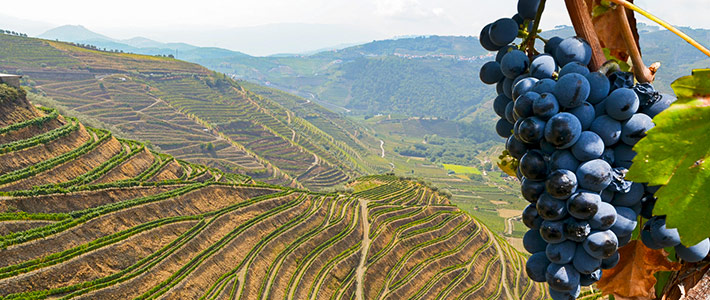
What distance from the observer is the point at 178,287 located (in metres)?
23.2

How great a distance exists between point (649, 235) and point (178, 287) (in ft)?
82.7

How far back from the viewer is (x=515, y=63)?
1975 mm

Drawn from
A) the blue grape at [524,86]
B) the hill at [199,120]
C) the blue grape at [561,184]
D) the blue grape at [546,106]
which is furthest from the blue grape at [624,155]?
the hill at [199,120]

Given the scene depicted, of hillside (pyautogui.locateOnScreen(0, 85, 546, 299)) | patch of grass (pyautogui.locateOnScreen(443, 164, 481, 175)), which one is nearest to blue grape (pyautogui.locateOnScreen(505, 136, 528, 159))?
hillside (pyautogui.locateOnScreen(0, 85, 546, 299))

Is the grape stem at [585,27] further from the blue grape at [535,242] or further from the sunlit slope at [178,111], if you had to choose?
the sunlit slope at [178,111]

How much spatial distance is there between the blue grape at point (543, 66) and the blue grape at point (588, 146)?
0.30 metres

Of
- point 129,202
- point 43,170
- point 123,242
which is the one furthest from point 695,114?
point 43,170

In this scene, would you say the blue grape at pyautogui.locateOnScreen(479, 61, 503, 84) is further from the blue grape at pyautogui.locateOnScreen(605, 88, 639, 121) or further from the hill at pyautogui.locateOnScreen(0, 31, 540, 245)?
the hill at pyautogui.locateOnScreen(0, 31, 540, 245)

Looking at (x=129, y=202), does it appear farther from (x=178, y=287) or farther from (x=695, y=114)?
(x=695, y=114)

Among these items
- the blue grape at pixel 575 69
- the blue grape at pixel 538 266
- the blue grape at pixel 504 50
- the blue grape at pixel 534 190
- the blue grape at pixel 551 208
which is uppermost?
the blue grape at pixel 504 50

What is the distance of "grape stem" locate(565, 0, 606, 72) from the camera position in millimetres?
1672

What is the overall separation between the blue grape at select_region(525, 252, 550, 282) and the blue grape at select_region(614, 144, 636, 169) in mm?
569

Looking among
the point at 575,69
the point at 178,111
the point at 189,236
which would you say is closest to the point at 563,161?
the point at 575,69

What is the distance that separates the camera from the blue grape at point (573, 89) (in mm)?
1668
